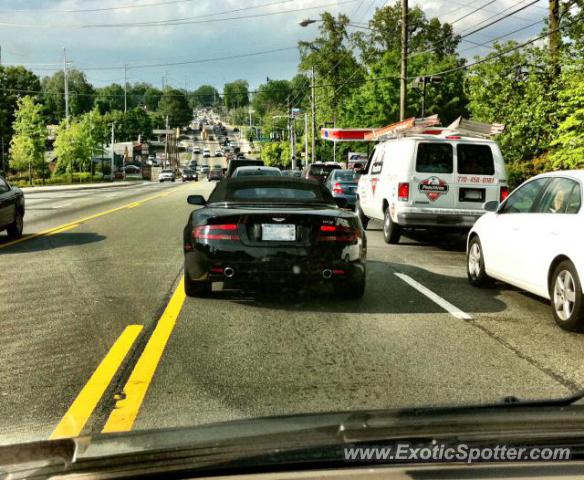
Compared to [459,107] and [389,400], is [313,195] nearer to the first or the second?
[389,400]

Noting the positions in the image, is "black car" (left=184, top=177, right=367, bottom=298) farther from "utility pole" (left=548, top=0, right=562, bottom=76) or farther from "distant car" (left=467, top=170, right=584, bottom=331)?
"utility pole" (left=548, top=0, right=562, bottom=76)

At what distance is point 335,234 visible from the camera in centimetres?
804

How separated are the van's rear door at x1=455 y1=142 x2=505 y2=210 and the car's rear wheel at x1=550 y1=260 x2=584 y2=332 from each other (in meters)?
7.00

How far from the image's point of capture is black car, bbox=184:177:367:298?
7832 millimetres

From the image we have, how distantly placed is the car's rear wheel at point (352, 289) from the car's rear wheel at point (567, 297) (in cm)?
206

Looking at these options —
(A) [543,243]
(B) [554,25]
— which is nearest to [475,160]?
(A) [543,243]

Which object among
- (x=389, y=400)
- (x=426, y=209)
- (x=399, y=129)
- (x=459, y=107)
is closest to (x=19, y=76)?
(x=459, y=107)

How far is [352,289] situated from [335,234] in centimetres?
77

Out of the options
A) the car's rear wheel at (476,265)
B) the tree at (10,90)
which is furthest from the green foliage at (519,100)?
the tree at (10,90)

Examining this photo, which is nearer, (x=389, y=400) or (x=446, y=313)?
(x=389, y=400)

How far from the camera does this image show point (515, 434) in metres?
2.00

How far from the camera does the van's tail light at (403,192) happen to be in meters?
14.1

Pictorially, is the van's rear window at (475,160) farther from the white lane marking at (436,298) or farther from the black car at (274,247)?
the black car at (274,247)

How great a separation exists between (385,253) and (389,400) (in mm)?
8801
